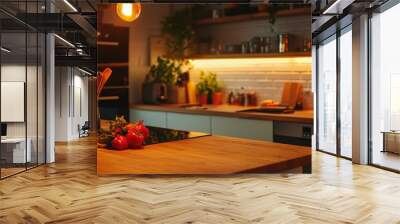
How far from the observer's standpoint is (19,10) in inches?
240

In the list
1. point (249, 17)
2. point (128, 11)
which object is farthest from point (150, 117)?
point (249, 17)

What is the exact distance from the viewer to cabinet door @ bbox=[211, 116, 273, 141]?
5.55 m

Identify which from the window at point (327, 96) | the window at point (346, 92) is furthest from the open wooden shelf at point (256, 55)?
the window at point (327, 96)

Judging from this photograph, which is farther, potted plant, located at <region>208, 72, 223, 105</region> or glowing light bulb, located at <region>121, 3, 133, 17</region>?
potted plant, located at <region>208, 72, 223, 105</region>

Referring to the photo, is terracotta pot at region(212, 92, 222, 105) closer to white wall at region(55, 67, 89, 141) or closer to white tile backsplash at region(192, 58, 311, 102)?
white tile backsplash at region(192, 58, 311, 102)

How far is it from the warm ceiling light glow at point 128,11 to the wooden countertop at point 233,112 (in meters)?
1.04

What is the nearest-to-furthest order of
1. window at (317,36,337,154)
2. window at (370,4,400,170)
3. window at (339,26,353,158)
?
window at (370,4,400,170), window at (339,26,353,158), window at (317,36,337,154)

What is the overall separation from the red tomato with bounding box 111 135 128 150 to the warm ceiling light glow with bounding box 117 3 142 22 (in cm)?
139

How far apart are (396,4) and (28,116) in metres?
5.13

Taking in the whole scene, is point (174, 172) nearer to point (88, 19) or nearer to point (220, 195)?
point (220, 195)

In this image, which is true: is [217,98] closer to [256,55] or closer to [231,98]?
[231,98]

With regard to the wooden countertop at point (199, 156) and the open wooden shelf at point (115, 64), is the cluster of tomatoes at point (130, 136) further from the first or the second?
the open wooden shelf at point (115, 64)

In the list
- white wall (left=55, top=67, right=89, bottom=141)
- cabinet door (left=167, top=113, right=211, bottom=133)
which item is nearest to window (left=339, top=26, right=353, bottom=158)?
cabinet door (left=167, top=113, right=211, bottom=133)

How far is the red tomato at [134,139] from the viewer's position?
17.2 ft
